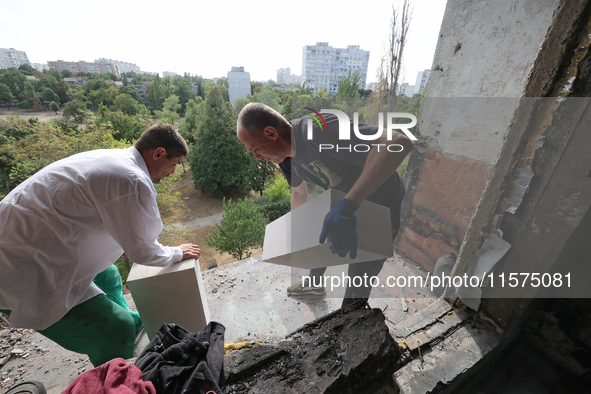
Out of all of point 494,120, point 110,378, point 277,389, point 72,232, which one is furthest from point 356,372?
point 494,120

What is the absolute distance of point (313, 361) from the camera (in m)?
1.10

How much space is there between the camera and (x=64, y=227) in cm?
136

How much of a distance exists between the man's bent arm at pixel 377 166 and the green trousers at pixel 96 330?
174 centimetres

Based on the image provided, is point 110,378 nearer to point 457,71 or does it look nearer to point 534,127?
point 534,127

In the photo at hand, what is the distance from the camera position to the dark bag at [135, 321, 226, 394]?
90 cm

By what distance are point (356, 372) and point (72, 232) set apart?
5.66ft

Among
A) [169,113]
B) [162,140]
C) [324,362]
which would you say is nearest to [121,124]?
[169,113]

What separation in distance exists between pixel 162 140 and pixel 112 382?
4.57ft

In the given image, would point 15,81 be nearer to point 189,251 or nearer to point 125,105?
point 125,105

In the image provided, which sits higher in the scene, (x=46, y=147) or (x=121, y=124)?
(x=46, y=147)

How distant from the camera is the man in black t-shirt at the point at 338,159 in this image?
1300 millimetres

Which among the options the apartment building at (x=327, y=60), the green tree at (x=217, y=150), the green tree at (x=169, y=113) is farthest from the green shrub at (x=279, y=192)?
the apartment building at (x=327, y=60)

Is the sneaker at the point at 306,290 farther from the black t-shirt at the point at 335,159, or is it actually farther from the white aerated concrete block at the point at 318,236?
the black t-shirt at the point at 335,159

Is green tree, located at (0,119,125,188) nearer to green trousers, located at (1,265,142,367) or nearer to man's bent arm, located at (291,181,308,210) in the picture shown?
green trousers, located at (1,265,142,367)
